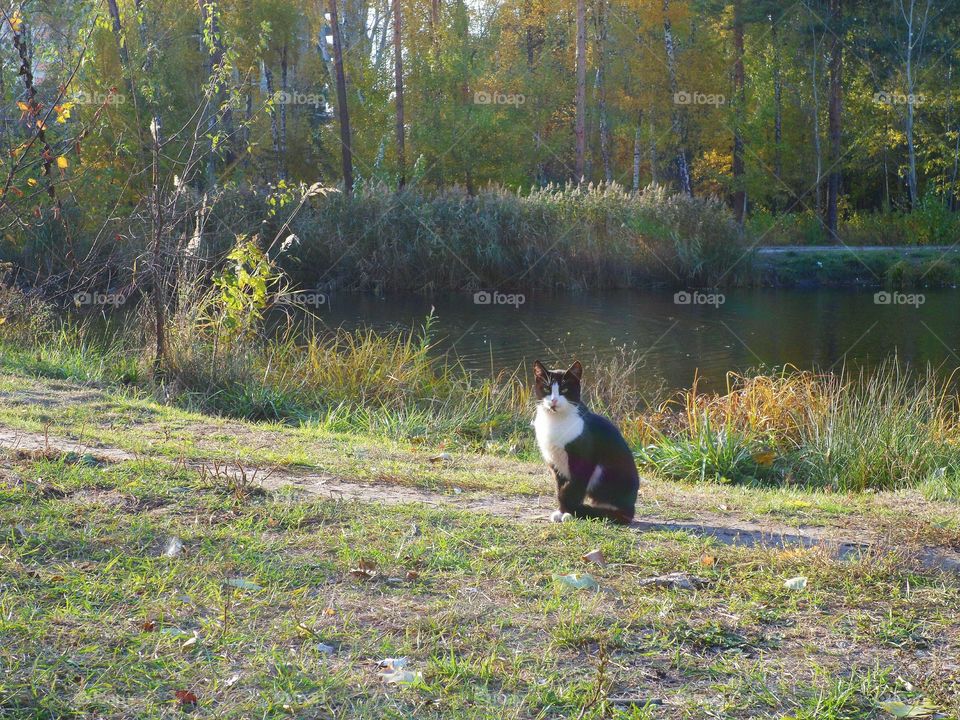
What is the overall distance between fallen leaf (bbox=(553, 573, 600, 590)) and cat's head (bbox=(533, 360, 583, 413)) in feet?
4.70

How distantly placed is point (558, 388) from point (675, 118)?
37.0 m

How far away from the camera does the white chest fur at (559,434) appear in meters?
5.59

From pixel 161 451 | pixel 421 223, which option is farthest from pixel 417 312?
pixel 161 451

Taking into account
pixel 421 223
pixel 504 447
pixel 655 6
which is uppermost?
pixel 655 6

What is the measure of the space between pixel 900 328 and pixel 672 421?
11.5m

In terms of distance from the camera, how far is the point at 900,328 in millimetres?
20766

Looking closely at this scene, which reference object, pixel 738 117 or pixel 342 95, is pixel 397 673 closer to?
pixel 342 95

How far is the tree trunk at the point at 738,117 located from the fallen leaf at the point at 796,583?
3321 cm

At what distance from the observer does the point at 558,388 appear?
5.70 meters

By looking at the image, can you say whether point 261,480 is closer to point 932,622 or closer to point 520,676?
point 520,676

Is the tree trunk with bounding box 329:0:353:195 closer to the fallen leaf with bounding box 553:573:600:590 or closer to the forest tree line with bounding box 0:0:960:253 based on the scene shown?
the forest tree line with bounding box 0:0:960:253

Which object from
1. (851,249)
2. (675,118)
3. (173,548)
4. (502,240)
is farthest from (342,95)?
(173,548)

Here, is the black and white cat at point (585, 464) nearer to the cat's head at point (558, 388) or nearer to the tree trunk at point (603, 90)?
the cat's head at point (558, 388)

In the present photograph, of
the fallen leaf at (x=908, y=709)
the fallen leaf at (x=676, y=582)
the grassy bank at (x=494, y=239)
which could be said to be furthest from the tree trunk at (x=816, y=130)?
the fallen leaf at (x=908, y=709)
